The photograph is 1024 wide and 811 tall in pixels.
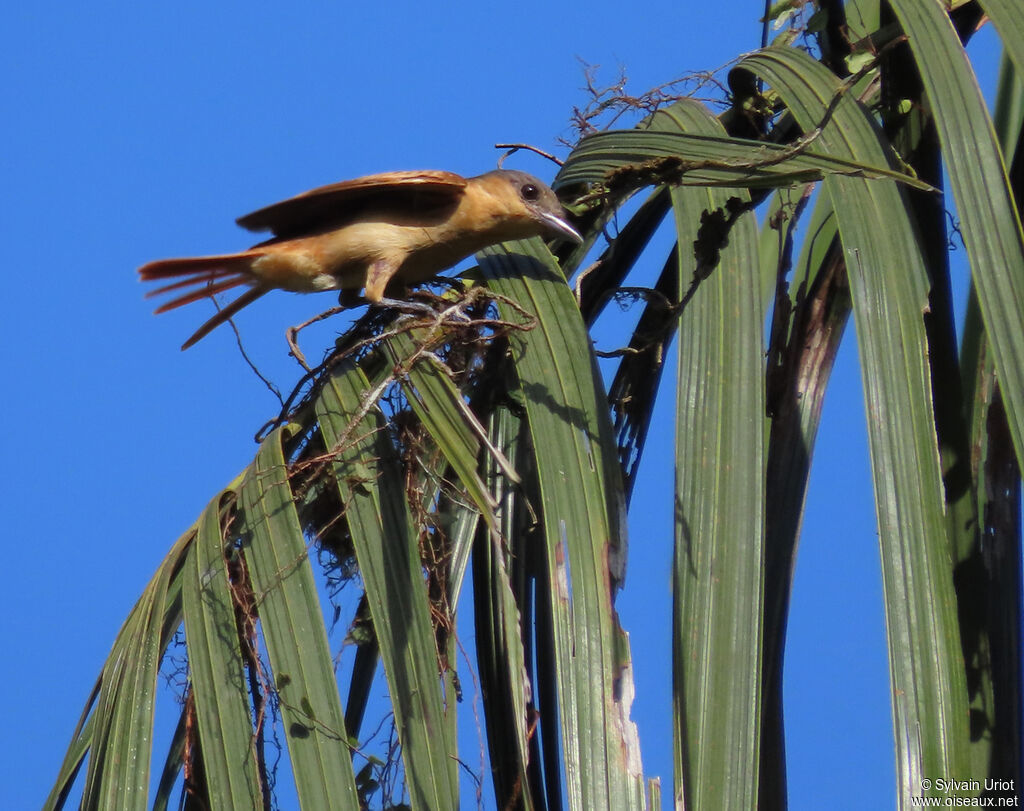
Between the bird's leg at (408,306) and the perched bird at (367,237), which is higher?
the perched bird at (367,237)

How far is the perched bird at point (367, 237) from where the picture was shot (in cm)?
328

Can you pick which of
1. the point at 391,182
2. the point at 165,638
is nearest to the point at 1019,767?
the point at 165,638

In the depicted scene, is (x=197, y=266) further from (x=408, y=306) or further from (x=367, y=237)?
(x=408, y=306)

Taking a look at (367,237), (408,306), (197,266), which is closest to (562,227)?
(408,306)

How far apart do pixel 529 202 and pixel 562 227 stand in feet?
1.42

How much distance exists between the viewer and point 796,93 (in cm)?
199

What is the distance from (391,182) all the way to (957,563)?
1961mm

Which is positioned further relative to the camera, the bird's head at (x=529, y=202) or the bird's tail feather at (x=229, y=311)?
the bird's tail feather at (x=229, y=311)

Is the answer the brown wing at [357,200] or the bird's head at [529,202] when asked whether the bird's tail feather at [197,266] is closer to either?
the brown wing at [357,200]

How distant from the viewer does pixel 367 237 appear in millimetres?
3346

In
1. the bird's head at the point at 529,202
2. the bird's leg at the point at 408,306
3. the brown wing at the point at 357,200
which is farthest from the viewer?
the brown wing at the point at 357,200

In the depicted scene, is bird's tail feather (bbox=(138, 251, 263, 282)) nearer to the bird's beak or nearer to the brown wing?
the brown wing

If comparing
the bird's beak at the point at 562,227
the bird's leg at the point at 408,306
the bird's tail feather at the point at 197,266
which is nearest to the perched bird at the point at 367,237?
the bird's tail feather at the point at 197,266

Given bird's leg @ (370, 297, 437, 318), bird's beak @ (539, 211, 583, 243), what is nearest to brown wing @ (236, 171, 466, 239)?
bird's leg @ (370, 297, 437, 318)
